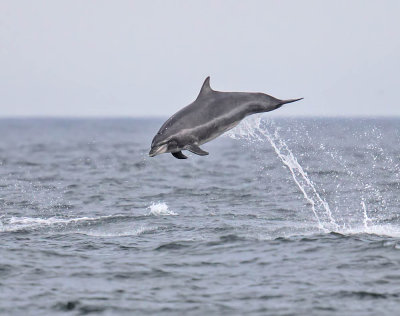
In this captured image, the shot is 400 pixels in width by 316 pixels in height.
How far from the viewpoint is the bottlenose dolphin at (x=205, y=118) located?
1355 cm

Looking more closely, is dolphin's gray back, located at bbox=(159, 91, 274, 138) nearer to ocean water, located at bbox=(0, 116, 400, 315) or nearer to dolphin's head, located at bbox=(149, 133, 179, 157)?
dolphin's head, located at bbox=(149, 133, 179, 157)

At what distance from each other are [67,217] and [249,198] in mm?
7143

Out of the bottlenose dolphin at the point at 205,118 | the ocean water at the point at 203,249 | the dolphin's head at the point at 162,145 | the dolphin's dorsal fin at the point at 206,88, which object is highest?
the dolphin's dorsal fin at the point at 206,88

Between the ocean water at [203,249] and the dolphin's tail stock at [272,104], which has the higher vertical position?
the dolphin's tail stock at [272,104]

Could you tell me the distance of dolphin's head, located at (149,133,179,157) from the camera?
13.4 meters

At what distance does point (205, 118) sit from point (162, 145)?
100 cm

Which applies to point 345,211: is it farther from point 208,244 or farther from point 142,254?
point 142,254

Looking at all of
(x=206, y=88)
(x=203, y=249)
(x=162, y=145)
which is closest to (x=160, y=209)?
(x=203, y=249)

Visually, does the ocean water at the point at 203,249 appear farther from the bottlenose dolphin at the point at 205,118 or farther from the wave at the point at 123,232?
the bottlenose dolphin at the point at 205,118

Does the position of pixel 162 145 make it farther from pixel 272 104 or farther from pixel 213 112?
pixel 272 104

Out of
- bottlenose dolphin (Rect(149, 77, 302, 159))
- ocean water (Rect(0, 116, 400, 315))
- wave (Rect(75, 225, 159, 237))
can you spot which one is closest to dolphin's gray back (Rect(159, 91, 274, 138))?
bottlenose dolphin (Rect(149, 77, 302, 159))

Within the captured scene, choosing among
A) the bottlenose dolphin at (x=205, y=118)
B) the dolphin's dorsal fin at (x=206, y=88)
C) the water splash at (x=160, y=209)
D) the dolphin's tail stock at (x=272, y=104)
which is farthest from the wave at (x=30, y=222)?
the dolphin's tail stock at (x=272, y=104)

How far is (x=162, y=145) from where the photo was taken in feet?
44.2

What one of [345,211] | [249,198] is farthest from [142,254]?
[249,198]
